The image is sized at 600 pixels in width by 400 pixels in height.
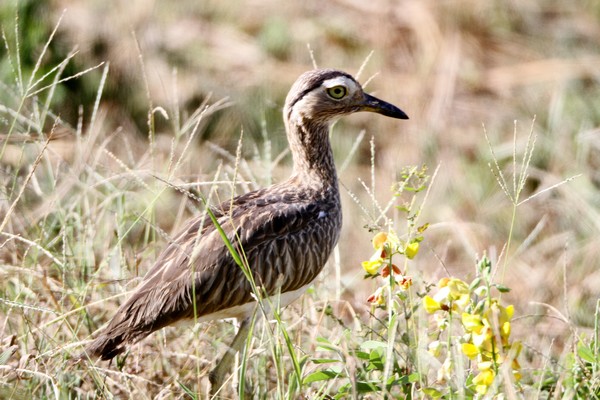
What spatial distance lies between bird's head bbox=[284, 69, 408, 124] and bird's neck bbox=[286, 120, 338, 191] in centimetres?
4

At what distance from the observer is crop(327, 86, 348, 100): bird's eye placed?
18.1 ft

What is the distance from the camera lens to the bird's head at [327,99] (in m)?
5.52

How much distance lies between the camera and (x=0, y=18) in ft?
26.8

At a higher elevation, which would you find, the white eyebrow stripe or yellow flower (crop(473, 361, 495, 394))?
the white eyebrow stripe

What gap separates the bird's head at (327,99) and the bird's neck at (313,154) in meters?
0.04

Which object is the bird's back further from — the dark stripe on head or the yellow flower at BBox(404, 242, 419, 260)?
the yellow flower at BBox(404, 242, 419, 260)

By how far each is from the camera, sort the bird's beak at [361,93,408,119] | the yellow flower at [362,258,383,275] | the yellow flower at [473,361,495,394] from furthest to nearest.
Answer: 1. the bird's beak at [361,93,408,119]
2. the yellow flower at [362,258,383,275]
3. the yellow flower at [473,361,495,394]

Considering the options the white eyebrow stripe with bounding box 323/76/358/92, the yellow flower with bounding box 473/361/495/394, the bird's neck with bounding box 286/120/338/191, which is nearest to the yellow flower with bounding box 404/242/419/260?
the yellow flower with bounding box 473/361/495/394

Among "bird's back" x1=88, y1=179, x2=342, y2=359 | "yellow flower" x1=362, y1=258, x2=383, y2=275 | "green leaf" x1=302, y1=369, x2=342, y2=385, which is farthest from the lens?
"bird's back" x1=88, y1=179, x2=342, y2=359

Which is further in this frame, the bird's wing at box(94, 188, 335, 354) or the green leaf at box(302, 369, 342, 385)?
the bird's wing at box(94, 188, 335, 354)

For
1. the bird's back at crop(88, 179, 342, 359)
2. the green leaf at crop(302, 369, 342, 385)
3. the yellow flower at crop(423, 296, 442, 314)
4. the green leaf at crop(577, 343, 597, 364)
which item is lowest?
the bird's back at crop(88, 179, 342, 359)

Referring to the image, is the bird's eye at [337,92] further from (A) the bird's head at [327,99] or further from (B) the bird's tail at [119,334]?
(B) the bird's tail at [119,334]


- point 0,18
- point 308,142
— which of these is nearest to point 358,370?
point 308,142

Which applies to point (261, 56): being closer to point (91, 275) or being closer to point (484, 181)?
point (484, 181)
